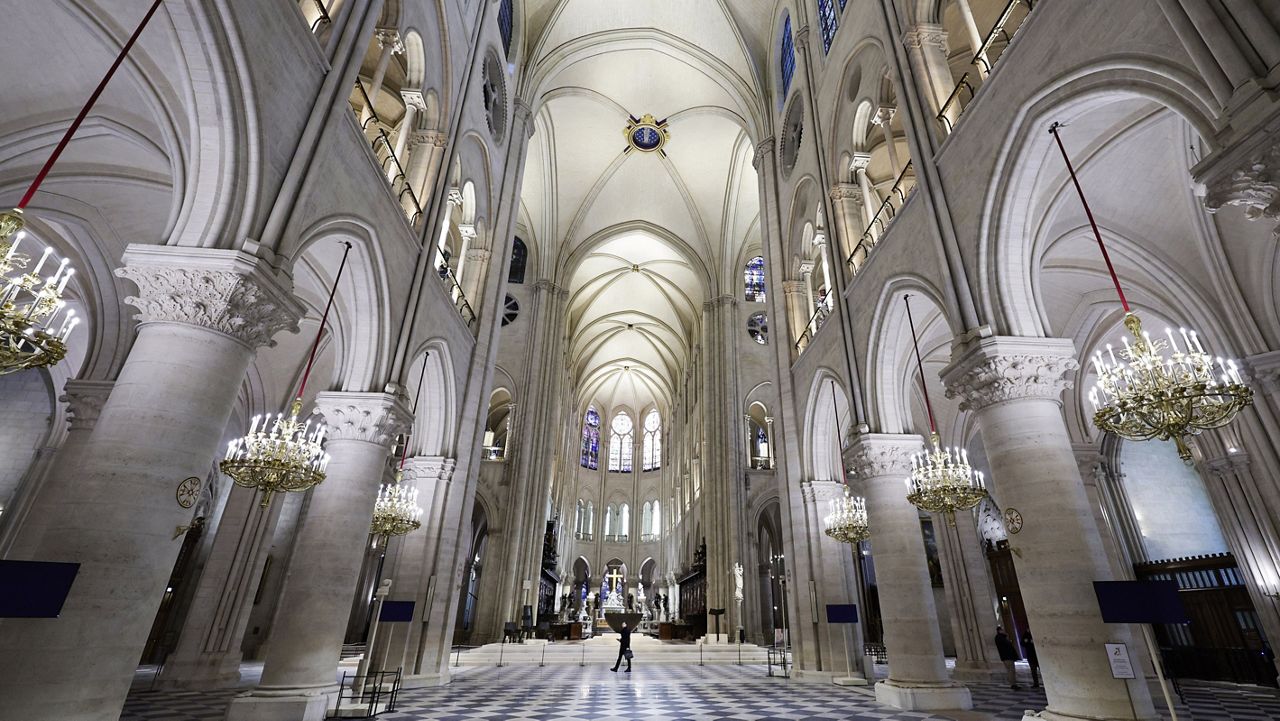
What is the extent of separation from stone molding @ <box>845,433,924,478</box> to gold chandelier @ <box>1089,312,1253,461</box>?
14.9 feet

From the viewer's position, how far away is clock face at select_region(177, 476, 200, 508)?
184 inches

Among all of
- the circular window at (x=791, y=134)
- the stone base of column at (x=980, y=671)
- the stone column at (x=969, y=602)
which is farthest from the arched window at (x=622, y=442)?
the stone base of column at (x=980, y=671)

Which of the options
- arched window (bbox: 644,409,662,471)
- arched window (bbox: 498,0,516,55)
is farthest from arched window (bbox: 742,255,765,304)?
arched window (bbox: 644,409,662,471)

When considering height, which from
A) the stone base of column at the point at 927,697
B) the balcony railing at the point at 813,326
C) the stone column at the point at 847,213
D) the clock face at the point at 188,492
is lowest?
the stone base of column at the point at 927,697

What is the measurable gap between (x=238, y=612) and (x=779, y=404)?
471 inches

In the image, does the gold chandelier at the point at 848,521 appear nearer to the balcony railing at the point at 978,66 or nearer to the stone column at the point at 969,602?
the stone column at the point at 969,602

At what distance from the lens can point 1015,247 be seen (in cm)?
658

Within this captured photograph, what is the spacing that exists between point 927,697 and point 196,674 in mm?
11679

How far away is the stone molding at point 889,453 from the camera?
9.41m

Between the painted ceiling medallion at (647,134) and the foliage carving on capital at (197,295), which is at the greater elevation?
the painted ceiling medallion at (647,134)

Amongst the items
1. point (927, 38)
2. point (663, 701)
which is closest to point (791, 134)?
point (927, 38)

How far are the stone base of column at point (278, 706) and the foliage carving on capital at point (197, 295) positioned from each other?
4.04 m

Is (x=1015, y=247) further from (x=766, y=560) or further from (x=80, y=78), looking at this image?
(x=766, y=560)

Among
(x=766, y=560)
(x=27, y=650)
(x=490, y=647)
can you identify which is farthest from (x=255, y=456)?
(x=766, y=560)
